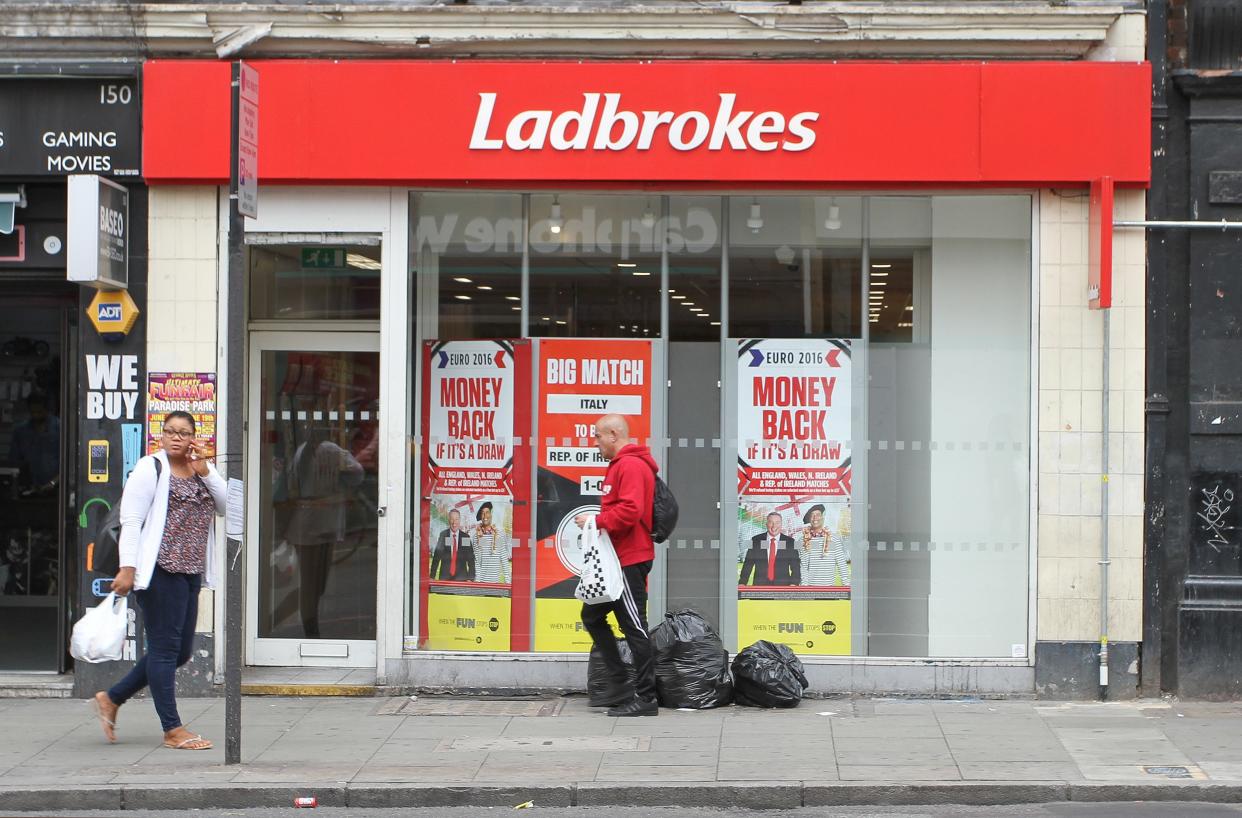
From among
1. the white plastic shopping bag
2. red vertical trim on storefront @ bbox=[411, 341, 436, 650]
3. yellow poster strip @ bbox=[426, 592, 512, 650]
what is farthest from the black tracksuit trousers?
the white plastic shopping bag

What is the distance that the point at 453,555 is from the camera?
422 inches

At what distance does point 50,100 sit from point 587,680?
544 cm

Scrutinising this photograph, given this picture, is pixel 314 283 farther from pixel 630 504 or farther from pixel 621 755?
pixel 621 755

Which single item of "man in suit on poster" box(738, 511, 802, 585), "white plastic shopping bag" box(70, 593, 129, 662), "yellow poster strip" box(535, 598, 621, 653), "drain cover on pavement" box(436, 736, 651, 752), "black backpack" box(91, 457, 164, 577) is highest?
"black backpack" box(91, 457, 164, 577)

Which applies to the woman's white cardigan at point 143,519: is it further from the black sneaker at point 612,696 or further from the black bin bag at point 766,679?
the black bin bag at point 766,679

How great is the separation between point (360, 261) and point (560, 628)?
3.00 meters

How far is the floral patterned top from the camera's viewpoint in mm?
8445

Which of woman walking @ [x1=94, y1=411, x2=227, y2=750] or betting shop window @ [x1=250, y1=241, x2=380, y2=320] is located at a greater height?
betting shop window @ [x1=250, y1=241, x2=380, y2=320]

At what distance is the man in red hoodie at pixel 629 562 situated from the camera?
9477mm

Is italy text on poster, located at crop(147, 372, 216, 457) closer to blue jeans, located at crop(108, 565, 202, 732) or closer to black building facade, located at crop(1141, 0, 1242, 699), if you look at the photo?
blue jeans, located at crop(108, 565, 202, 732)

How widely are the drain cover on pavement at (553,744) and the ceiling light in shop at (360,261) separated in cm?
364

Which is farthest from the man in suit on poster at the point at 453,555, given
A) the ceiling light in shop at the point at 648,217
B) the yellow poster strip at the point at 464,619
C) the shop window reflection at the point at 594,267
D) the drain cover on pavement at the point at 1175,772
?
the drain cover on pavement at the point at 1175,772

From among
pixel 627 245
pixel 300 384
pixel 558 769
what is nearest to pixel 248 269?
pixel 300 384

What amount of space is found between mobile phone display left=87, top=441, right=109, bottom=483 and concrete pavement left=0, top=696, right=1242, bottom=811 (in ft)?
5.05
